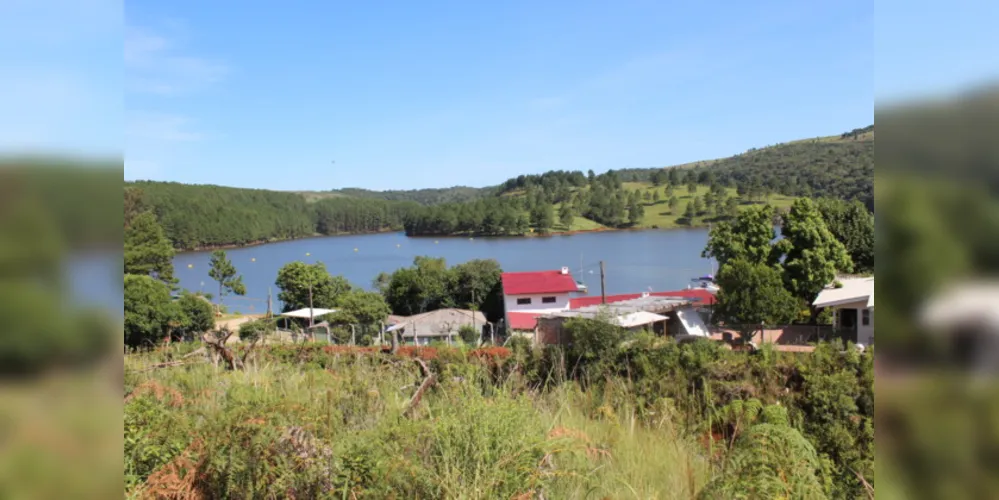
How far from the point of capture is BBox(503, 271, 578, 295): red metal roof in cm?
3681

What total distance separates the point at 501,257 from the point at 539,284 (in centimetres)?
4936

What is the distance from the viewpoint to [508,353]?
8125 mm

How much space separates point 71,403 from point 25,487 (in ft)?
0.34

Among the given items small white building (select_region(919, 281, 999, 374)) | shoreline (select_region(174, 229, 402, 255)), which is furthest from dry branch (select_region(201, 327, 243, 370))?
shoreline (select_region(174, 229, 402, 255))

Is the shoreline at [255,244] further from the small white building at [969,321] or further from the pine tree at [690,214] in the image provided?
the small white building at [969,321]

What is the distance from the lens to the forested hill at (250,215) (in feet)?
290

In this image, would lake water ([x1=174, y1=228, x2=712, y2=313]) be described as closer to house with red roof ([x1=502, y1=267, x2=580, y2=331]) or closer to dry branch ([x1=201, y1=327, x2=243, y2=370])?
house with red roof ([x1=502, y1=267, x2=580, y2=331])

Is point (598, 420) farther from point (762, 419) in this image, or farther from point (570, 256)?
point (570, 256)

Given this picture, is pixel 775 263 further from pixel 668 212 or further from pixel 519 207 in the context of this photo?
pixel 519 207

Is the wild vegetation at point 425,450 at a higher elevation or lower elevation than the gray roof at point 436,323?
higher

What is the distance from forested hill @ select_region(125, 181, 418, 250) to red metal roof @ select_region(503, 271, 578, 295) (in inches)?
1646

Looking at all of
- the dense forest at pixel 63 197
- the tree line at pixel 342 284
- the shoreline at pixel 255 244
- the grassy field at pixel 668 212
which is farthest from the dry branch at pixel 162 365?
the grassy field at pixel 668 212

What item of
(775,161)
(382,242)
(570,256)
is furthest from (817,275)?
(382,242)

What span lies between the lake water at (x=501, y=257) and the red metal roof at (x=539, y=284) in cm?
2101
